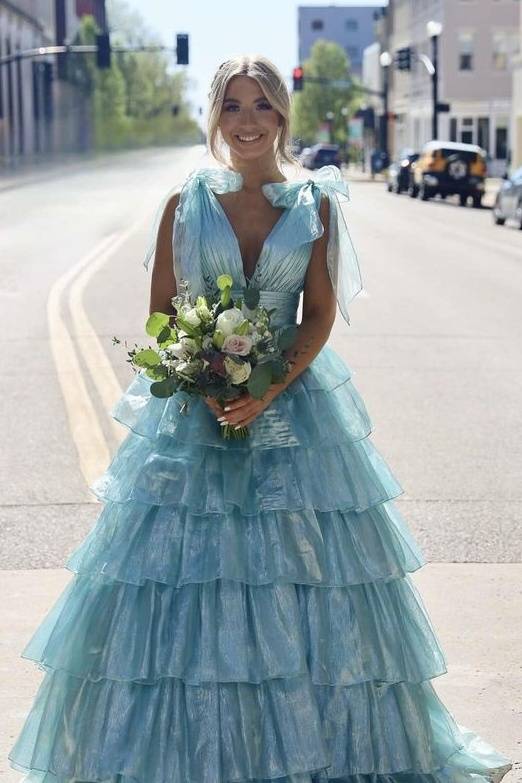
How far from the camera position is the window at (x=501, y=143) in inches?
2907

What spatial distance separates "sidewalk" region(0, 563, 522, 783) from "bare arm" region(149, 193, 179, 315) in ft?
4.42

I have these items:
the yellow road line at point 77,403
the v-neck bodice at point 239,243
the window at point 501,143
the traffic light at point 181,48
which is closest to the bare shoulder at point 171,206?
the v-neck bodice at point 239,243

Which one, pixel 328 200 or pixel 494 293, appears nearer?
pixel 328 200

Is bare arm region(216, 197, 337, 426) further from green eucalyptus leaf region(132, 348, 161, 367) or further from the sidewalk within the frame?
the sidewalk

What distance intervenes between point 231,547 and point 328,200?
3.17 feet

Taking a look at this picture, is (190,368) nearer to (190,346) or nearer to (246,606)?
(190,346)

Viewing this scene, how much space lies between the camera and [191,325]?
353cm

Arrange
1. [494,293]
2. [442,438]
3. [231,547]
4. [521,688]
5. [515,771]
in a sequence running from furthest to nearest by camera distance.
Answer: [494,293] → [442,438] → [521,688] → [515,771] → [231,547]

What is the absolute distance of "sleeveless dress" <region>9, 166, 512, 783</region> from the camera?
3422 mm

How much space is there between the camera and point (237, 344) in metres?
3.46

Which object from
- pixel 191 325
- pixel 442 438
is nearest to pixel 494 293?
pixel 442 438

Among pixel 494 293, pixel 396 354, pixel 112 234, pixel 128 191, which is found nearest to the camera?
pixel 396 354

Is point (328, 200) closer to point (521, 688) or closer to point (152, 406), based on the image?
point (152, 406)

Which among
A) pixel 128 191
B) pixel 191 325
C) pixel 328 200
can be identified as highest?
pixel 328 200
